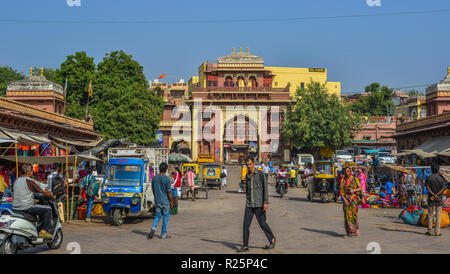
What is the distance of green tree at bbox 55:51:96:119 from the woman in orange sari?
115 feet

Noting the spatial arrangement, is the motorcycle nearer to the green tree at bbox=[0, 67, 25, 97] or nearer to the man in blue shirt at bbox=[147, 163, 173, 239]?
the man in blue shirt at bbox=[147, 163, 173, 239]

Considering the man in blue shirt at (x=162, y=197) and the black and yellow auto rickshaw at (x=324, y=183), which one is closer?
the man in blue shirt at (x=162, y=197)

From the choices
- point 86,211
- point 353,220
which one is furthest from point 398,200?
point 86,211

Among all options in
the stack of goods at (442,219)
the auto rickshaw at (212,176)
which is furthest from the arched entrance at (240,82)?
the stack of goods at (442,219)

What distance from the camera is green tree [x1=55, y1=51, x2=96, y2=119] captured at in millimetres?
43156

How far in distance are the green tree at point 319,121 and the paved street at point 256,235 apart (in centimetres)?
3136

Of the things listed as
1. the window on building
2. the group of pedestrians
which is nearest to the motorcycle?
the group of pedestrians

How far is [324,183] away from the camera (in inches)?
797

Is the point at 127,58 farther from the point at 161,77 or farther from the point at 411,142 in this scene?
the point at 161,77

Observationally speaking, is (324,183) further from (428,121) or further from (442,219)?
(428,121)

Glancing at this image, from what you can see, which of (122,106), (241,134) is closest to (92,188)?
(122,106)

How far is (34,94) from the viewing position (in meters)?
32.8

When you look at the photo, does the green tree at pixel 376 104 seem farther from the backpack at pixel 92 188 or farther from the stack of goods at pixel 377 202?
the backpack at pixel 92 188

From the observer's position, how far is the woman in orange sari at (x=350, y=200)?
408 inches
